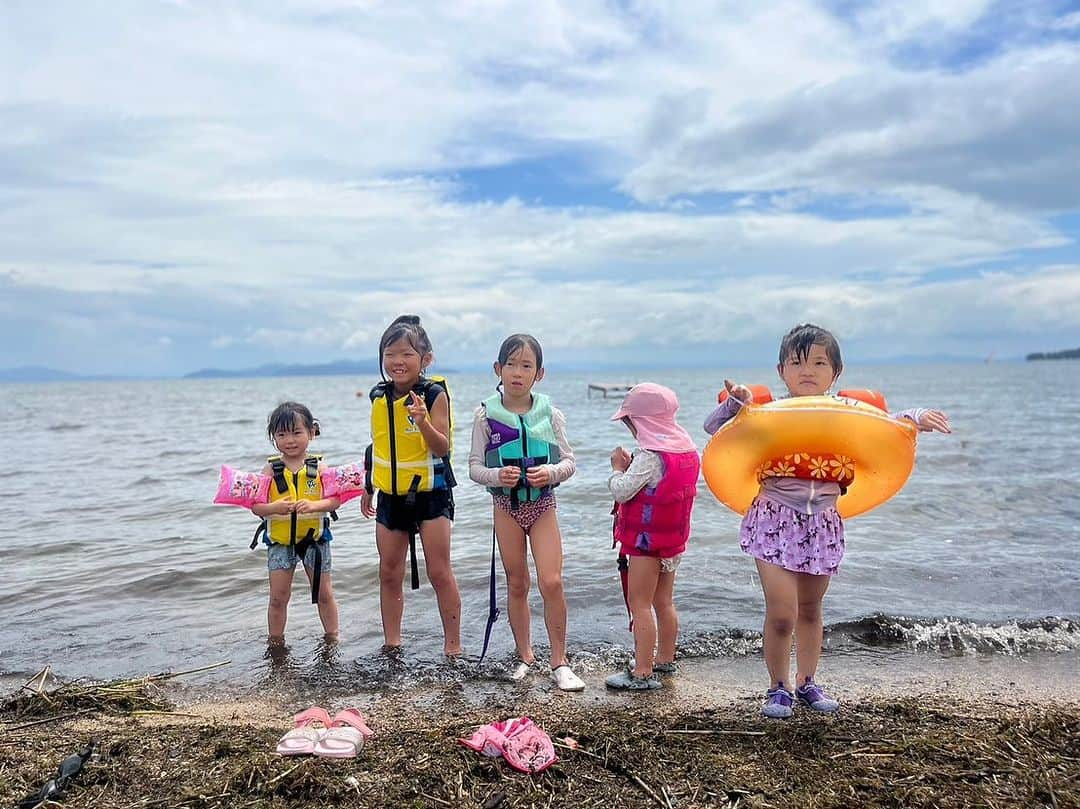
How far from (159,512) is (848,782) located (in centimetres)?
1113

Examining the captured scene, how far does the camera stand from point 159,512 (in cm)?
1223

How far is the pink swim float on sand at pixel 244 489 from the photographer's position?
19.5 ft

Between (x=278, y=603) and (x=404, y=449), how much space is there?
176 cm

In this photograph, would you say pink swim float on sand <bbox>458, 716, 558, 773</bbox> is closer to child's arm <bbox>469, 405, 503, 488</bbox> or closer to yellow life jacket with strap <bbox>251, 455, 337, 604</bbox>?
child's arm <bbox>469, 405, 503, 488</bbox>

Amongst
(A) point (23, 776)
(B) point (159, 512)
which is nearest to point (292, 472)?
(A) point (23, 776)

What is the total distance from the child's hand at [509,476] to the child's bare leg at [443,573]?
0.73 m

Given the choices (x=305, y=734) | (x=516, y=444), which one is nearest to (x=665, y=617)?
(x=516, y=444)

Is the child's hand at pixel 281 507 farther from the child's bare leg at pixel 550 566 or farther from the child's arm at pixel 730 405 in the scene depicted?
the child's arm at pixel 730 405

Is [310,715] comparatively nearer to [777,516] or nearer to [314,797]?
[314,797]

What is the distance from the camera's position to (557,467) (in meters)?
5.09

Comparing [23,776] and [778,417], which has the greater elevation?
[778,417]

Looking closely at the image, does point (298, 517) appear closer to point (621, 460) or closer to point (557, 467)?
point (557, 467)

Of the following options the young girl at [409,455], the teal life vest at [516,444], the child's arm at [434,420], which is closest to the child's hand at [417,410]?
the child's arm at [434,420]

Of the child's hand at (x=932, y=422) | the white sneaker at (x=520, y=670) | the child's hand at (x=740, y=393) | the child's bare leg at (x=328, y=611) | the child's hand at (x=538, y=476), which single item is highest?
the child's hand at (x=740, y=393)
